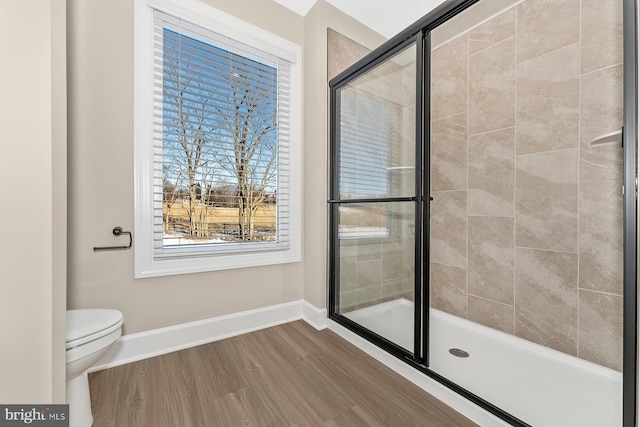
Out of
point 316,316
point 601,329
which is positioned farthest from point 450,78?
point 316,316

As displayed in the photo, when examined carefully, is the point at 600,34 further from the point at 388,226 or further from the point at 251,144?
the point at 251,144

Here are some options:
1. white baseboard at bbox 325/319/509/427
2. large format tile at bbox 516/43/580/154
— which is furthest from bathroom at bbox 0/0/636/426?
large format tile at bbox 516/43/580/154

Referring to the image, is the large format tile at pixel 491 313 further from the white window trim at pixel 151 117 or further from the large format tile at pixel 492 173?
the white window trim at pixel 151 117

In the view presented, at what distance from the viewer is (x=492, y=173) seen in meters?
2.04

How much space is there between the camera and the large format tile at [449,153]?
221cm

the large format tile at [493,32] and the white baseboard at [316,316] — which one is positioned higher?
the large format tile at [493,32]

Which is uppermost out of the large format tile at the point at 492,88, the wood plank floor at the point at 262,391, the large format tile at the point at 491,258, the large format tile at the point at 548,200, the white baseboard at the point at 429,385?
the large format tile at the point at 492,88

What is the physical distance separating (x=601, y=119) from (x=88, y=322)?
9.30 feet

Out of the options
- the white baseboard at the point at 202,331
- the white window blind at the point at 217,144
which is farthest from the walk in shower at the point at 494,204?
the white window blind at the point at 217,144

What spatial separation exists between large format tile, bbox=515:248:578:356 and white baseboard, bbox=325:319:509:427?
90 centimetres

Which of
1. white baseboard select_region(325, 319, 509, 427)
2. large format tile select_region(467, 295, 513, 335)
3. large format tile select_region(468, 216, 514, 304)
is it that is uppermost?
large format tile select_region(468, 216, 514, 304)

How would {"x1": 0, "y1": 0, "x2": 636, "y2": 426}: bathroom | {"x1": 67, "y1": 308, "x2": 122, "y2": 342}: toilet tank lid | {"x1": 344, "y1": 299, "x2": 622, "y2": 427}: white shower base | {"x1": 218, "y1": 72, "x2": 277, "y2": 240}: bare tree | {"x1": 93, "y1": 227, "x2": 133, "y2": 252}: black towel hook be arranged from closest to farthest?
1. {"x1": 0, "y1": 0, "x2": 636, "y2": 426}: bathroom
2. {"x1": 67, "y1": 308, "x2": 122, "y2": 342}: toilet tank lid
3. {"x1": 344, "y1": 299, "x2": 622, "y2": 427}: white shower base
4. {"x1": 93, "y1": 227, "x2": 133, "y2": 252}: black towel hook
5. {"x1": 218, "y1": 72, "x2": 277, "y2": 240}: bare tree

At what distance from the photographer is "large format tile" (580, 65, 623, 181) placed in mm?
1503

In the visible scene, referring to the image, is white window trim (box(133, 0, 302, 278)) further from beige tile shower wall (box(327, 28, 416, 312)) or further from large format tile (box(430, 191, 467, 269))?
large format tile (box(430, 191, 467, 269))
